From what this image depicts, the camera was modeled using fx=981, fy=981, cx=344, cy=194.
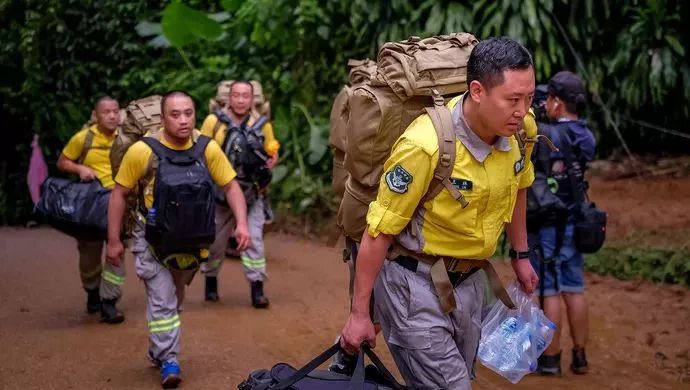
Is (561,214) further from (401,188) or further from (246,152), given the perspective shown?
(246,152)

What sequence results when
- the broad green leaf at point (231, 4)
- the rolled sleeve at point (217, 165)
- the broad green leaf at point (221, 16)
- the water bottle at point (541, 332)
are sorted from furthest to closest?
the broad green leaf at point (221, 16) < the broad green leaf at point (231, 4) < the rolled sleeve at point (217, 165) < the water bottle at point (541, 332)

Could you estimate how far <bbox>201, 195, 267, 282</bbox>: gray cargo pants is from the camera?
344 inches

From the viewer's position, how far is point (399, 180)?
3785 mm

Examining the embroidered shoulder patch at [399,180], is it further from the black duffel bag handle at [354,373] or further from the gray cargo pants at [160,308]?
the gray cargo pants at [160,308]

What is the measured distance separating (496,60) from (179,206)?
2.85 metres

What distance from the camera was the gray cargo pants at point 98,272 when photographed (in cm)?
801

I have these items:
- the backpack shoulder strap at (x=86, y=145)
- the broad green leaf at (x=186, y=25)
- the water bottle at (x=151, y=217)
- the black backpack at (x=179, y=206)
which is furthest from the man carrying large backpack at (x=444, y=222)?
the broad green leaf at (x=186, y=25)

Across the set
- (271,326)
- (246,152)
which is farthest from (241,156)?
(271,326)

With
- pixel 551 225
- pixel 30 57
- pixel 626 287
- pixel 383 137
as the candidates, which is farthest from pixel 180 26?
pixel 383 137

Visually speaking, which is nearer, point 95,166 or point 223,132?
point 95,166

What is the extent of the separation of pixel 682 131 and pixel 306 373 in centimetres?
980

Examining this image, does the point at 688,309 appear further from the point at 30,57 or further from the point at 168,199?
the point at 30,57

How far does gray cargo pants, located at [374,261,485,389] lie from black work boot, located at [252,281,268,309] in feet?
15.2

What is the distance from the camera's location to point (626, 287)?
907cm
